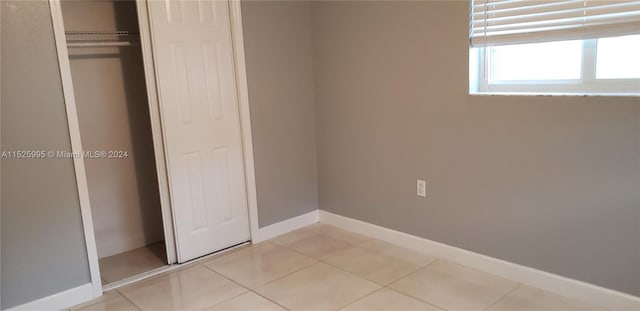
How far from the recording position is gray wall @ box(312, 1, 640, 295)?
7.29ft

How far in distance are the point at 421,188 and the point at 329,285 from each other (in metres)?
0.90

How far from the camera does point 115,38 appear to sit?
10.6 feet

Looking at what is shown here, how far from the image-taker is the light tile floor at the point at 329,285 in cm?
246

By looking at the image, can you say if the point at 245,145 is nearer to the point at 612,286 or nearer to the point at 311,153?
the point at 311,153

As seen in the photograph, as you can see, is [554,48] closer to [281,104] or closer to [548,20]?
[548,20]

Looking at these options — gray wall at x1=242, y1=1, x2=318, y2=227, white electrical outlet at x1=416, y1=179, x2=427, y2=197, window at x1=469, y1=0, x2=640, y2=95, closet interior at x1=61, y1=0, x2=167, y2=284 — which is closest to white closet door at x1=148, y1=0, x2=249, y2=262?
gray wall at x1=242, y1=1, x2=318, y2=227

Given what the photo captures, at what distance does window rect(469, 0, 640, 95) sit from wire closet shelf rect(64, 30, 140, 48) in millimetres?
2318

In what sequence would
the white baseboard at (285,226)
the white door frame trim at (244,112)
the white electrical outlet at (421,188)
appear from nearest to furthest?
the white electrical outlet at (421,188) < the white door frame trim at (244,112) < the white baseboard at (285,226)

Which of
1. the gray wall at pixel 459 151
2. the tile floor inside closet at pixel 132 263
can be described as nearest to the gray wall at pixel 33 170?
the tile floor inside closet at pixel 132 263

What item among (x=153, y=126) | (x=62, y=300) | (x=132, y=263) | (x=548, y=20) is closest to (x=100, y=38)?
(x=153, y=126)

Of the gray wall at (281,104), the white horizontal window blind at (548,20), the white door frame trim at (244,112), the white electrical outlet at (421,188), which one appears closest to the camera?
the white horizontal window blind at (548,20)

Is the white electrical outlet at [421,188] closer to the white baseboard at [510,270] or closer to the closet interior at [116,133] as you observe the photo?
the white baseboard at [510,270]

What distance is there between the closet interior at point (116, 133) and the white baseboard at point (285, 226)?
0.71m

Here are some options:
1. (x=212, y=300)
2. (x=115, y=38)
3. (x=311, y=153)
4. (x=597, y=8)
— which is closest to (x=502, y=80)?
(x=597, y=8)
